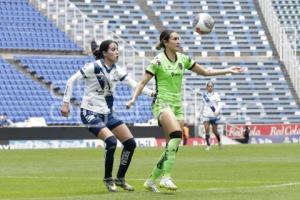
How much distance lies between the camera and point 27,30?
5256cm

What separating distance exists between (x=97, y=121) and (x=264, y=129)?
Result: 3560 centimetres

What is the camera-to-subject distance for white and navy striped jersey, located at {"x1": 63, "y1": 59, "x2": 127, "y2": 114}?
51.0 ft

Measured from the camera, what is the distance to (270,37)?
60062mm

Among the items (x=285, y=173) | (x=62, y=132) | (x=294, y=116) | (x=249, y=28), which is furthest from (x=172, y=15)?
(x=285, y=173)

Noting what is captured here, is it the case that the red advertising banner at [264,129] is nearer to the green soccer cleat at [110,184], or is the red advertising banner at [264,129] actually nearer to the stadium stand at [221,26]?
the stadium stand at [221,26]

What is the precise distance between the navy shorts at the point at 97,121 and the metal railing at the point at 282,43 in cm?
4179

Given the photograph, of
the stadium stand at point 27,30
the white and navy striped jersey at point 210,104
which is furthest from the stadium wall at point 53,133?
the stadium stand at point 27,30

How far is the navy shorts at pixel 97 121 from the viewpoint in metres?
15.5

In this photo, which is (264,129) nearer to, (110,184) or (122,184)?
(122,184)

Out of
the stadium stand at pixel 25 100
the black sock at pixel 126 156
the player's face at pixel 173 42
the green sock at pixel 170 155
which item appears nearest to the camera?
the green sock at pixel 170 155

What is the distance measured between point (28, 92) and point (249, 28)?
17686 millimetres

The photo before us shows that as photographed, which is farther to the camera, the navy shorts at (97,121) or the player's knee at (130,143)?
the player's knee at (130,143)

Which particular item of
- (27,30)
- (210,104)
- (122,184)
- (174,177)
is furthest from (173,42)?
(27,30)

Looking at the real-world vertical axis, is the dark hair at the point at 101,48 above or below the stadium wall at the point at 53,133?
above
